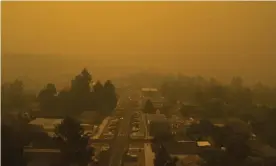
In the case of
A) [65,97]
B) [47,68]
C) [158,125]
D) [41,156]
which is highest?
[47,68]

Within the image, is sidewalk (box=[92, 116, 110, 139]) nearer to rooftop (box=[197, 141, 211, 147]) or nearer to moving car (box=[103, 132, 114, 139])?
moving car (box=[103, 132, 114, 139])

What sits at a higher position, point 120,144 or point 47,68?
point 47,68

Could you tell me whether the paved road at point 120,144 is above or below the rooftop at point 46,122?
below

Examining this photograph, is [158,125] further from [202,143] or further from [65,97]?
[65,97]

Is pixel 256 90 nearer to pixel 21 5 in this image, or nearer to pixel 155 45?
pixel 155 45

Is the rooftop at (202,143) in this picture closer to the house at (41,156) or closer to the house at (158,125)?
the house at (158,125)

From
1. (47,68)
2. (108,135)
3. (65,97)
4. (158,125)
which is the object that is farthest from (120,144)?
(47,68)

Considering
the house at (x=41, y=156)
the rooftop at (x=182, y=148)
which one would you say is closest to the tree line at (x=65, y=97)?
the house at (x=41, y=156)

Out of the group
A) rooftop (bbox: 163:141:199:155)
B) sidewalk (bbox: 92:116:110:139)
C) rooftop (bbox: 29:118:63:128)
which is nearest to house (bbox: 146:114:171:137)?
rooftop (bbox: 163:141:199:155)
